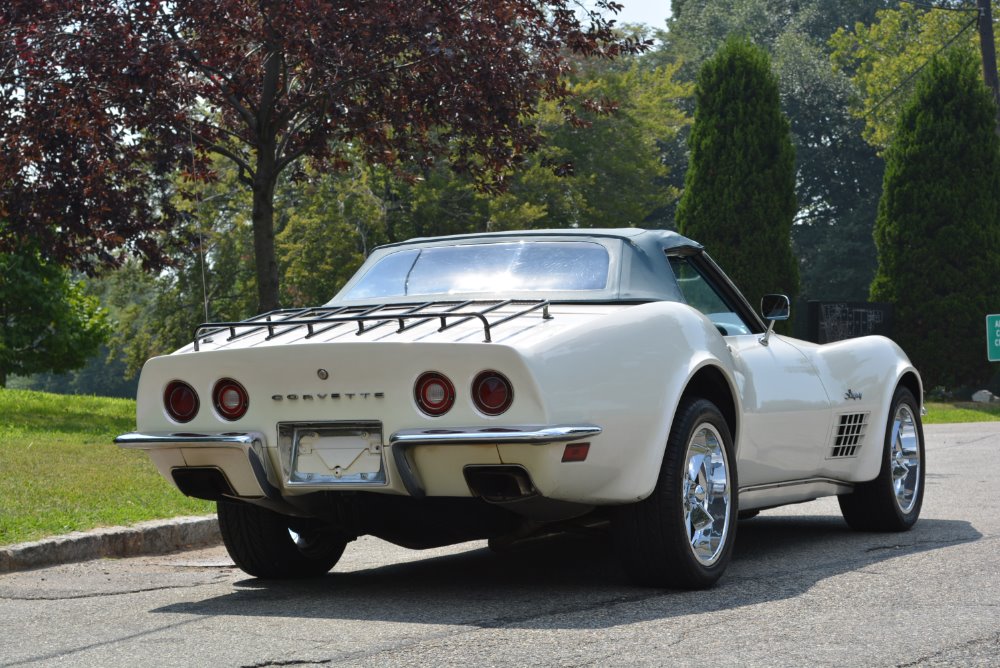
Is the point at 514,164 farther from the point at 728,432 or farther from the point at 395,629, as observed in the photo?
the point at 395,629

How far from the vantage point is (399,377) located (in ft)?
17.2

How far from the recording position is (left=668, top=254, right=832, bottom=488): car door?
639 centimetres

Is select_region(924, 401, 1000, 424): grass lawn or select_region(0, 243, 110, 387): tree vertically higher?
select_region(0, 243, 110, 387): tree

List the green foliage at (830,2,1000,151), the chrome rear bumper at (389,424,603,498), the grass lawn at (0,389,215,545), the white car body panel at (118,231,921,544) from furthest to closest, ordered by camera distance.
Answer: the green foliage at (830,2,1000,151), the grass lawn at (0,389,215,545), the white car body panel at (118,231,921,544), the chrome rear bumper at (389,424,603,498)

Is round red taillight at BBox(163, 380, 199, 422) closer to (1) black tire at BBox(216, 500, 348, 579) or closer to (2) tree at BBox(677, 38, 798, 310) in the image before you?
(1) black tire at BBox(216, 500, 348, 579)

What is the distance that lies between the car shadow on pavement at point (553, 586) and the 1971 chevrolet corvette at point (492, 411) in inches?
8.4

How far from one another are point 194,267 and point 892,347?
35190 mm

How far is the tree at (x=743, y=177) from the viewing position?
29.5 m

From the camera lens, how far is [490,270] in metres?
6.43

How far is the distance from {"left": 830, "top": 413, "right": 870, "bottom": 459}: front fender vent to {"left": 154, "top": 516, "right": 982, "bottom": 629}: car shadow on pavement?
0.47m

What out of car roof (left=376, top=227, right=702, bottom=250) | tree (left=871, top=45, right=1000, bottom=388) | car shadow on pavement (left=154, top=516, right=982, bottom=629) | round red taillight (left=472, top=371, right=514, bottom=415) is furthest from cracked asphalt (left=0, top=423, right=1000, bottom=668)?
tree (left=871, top=45, right=1000, bottom=388)

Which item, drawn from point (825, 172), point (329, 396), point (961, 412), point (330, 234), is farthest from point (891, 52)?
point (329, 396)

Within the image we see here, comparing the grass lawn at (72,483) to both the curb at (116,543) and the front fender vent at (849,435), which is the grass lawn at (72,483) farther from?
the front fender vent at (849,435)

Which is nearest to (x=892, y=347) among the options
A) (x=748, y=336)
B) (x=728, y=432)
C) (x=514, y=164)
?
(x=748, y=336)
